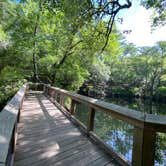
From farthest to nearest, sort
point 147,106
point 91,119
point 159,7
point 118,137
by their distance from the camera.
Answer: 1. point 147,106
2. point 118,137
3. point 159,7
4. point 91,119

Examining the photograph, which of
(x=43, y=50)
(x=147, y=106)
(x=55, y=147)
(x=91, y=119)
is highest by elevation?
(x=43, y=50)

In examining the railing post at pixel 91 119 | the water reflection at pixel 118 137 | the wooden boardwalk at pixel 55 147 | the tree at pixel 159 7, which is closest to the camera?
the wooden boardwalk at pixel 55 147

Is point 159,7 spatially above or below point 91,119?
above

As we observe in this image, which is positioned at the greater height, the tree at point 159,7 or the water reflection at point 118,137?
the tree at point 159,7

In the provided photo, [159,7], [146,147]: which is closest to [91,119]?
[146,147]

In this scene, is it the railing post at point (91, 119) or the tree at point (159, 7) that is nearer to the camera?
the railing post at point (91, 119)

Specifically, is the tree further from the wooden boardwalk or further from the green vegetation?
the wooden boardwalk

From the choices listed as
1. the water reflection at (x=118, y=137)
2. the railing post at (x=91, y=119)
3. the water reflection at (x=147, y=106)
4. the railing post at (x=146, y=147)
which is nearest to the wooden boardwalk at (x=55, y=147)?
the railing post at (x=91, y=119)

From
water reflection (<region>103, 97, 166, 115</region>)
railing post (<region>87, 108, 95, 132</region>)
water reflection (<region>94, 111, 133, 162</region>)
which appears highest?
railing post (<region>87, 108, 95, 132</region>)

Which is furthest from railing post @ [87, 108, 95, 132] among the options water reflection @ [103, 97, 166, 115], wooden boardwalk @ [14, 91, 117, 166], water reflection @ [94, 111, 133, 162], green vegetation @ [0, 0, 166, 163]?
water reflection @ [103, 97, 166, 115]

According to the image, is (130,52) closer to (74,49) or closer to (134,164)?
(74,49)

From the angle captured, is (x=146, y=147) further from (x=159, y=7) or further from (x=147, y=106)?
(x=147, y=106)

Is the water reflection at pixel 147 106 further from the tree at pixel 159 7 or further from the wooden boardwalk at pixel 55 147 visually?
the wooden boardwalk at pixel 55 147

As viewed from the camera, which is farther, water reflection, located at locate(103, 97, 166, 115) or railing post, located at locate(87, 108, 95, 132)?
water reflection, located at locate(103, 97, 166, 115)
